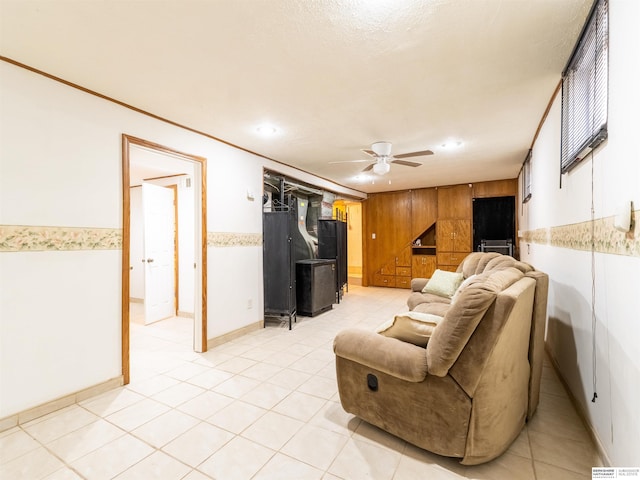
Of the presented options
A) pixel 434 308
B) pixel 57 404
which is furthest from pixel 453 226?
pixel 57 404

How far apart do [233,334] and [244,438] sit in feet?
6.26

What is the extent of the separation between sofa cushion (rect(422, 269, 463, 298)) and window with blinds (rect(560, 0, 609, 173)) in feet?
5.91

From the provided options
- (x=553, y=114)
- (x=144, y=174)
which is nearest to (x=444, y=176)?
(x=553, y=114)

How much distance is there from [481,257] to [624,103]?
98.5 inches

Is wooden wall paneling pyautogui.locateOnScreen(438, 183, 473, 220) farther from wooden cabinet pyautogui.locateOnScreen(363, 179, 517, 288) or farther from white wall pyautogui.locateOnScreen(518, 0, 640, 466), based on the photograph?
white wall pyautogui.locateOnScreen(518, 0, 640, 466)

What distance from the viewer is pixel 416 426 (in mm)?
1626

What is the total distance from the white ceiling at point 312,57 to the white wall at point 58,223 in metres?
0.21

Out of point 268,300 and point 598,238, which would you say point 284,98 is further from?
point 268,300

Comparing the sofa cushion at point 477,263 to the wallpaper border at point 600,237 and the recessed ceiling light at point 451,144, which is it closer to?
the wallpaper border at point 600,237

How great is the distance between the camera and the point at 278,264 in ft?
13.7

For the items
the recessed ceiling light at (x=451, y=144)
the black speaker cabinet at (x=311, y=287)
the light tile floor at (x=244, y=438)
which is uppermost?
the recessed ceiling light at (x=451, y=144)

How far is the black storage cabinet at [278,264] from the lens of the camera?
4098 millimetres

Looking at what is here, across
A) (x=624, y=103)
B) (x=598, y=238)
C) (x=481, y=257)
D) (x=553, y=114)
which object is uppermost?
(x=553, y=114)

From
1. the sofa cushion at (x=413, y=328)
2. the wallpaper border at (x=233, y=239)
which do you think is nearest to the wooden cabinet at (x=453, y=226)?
the wallpaper border at (x=233, y=239)
